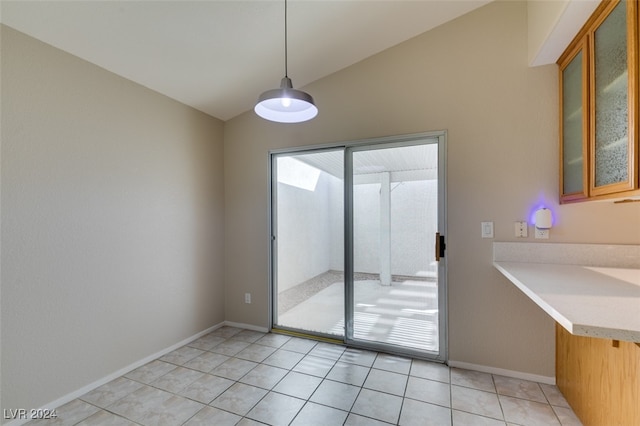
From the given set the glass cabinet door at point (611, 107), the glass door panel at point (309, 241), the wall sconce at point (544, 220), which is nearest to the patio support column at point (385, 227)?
the glass door panel at point (309, 241)

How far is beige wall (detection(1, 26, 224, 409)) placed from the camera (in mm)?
1811

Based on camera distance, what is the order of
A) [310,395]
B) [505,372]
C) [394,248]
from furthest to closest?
[394,248]
[505,372]
[310,395]

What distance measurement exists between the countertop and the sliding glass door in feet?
2.22

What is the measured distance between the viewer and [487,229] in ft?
7.77

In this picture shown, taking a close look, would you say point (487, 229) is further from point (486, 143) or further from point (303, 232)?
point (303, 232)

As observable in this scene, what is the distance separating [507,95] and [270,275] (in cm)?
286

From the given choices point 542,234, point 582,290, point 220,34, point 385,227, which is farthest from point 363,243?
point 220,34

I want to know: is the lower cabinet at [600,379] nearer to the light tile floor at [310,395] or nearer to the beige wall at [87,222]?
the light tile floor at [310,395]

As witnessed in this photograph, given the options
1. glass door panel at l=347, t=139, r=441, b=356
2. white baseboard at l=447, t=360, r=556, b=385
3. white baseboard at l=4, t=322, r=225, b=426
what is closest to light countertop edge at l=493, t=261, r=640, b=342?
glass door panel at l=347, t=139, r=441, b=356

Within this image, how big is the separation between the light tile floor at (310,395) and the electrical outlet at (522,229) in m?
1.15

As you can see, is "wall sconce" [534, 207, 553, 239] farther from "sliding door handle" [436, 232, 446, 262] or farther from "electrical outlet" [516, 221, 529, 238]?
A: "sliding door handle" [436, 232, 446, 262]

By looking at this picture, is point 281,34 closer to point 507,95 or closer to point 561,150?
point 507,95

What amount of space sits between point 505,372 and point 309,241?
2.13 meters

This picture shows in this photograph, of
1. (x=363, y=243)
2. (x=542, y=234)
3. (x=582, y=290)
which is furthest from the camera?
(x=363, y=243)
